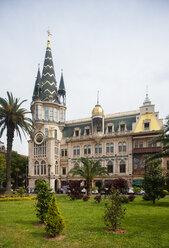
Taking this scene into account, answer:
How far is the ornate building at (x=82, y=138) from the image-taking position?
47062 millimetres

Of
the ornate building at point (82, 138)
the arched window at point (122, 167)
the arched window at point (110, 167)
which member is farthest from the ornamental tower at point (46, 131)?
the arched window at point (122, 167)

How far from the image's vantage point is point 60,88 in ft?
199

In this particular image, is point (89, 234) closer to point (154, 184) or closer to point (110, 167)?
point (154, 184)

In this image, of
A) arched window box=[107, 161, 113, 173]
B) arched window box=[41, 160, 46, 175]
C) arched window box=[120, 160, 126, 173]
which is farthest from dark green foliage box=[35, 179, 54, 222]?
arched window box=[41, 160, 46, 175]

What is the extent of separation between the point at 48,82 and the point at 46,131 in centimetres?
1230

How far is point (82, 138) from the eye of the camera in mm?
53250

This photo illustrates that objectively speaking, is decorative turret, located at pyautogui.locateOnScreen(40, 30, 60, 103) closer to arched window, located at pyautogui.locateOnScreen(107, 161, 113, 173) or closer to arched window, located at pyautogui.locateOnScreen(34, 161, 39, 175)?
arched window, located at pyautogui.locateOnScreen(34, 161, 39, 175)

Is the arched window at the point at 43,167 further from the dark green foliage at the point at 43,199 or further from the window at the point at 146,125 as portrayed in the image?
the dark green foliage at the point at 43,199

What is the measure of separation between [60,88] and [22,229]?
165 ft

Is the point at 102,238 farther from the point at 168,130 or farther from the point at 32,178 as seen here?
the point at 32,178

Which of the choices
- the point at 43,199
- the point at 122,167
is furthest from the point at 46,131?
the point at 43,199

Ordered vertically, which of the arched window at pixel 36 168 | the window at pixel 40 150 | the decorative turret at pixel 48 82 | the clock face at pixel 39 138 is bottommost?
the arched window at pixel 36 168

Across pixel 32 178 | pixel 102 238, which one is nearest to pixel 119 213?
pixel 102 238

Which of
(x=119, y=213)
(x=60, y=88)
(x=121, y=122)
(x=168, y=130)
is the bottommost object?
(x=119, y=213)
